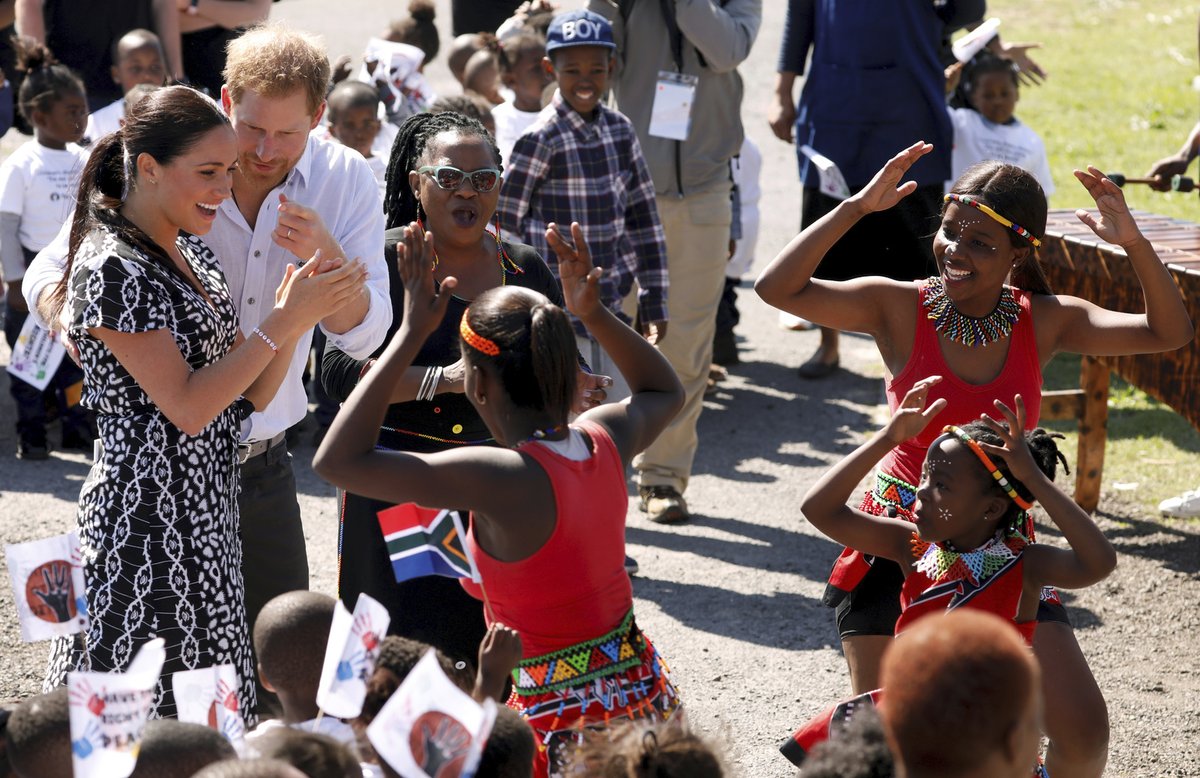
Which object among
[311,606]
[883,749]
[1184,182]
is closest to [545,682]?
[311,606]

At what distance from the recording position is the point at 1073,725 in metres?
3.52

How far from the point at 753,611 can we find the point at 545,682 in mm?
2969

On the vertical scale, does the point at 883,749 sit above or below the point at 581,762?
above

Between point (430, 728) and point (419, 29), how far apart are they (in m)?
8.75

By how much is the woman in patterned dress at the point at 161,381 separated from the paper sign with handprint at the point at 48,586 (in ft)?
1.17

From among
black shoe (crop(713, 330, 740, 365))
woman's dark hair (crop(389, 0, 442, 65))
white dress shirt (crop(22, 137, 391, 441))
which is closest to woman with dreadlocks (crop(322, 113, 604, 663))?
white dress shirt (crop(22, 137, 391, 441))

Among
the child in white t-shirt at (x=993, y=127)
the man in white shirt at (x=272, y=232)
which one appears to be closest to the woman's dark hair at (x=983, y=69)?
the child in white t-shirt at (x=993, y=127)

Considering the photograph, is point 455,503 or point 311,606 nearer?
point 455,503

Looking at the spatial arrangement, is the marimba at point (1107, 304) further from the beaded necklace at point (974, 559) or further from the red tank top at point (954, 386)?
the beaded necklace at point (974, 559)

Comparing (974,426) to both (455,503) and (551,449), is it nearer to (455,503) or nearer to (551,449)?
(551,449)

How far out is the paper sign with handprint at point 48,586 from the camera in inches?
111

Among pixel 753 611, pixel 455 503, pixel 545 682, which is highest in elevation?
pixel 455 503

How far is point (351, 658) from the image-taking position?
2.57 meters

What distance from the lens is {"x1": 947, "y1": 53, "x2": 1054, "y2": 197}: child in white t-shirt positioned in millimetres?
8438
